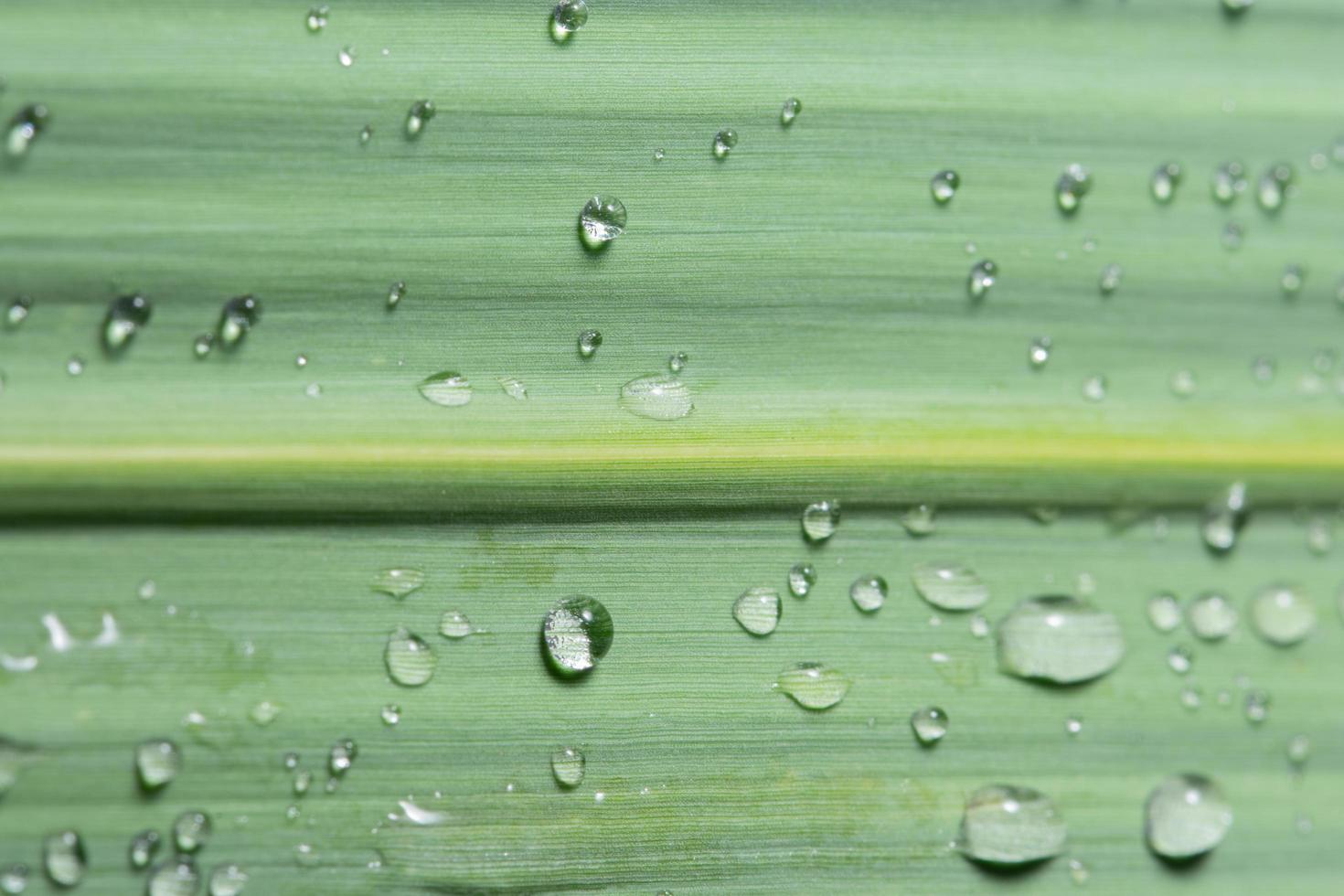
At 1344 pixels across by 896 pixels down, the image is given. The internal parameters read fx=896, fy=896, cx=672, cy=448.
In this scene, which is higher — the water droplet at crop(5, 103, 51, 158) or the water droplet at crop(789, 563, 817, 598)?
the water droplet at crop(5, 103, 51, 158)

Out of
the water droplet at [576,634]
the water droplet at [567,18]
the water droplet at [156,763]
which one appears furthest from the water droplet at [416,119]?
the water droplet at [156,763]

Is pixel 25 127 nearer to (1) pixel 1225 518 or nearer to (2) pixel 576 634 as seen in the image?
(2) pixel 576 634

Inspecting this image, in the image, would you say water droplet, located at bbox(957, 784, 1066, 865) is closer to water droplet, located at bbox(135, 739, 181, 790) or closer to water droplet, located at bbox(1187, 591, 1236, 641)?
water droplet, located at bbox(1187, 591, 1236, 641)

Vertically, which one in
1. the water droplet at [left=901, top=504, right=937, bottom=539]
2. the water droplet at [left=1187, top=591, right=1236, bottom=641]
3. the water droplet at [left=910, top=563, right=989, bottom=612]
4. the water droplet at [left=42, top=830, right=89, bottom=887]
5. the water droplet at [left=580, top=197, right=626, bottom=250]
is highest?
the water droplet at [left=580, top=197, right=626, bottom=250]

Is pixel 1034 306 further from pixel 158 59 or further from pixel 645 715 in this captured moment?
pixel 158 59

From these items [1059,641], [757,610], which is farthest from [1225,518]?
[757,610]

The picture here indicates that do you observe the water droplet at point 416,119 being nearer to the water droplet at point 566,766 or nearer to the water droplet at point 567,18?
the water droplet at point 567,18

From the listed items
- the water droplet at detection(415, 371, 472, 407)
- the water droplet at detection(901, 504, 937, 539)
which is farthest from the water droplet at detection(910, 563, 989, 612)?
the water droplet at detection(415, 371, 472, 407)
